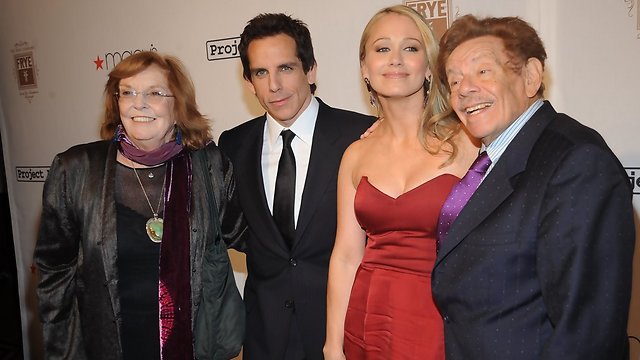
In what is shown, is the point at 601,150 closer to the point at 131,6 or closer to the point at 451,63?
the point at 451,63

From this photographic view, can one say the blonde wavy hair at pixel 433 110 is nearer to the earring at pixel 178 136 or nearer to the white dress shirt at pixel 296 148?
the white dress shirt at pixel 296 148

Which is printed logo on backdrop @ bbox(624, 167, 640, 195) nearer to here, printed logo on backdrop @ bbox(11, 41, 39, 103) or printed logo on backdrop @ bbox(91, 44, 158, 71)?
printed logo on backdrop @ bbox(91, 44, 158, 71)

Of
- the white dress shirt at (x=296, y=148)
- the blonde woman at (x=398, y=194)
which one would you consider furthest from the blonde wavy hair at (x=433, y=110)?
the white dress shirt at (x=296, y=148)

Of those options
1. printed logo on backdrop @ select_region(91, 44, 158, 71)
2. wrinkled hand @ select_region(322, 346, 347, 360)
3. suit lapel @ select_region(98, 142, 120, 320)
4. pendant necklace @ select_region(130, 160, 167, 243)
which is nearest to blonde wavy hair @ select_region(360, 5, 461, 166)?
wrinkled hand @ select_region(322, 346, 347, 360)

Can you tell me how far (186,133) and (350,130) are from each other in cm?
66

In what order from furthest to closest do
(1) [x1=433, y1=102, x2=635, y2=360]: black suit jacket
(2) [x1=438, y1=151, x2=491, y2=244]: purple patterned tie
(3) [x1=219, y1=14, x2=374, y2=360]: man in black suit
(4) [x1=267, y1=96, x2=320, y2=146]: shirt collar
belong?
(4) [x1=267, y1=96, x2=320, y2=146]: shirt collar → (3) [x1=219, y1=14, x2=374, y2=360]: man in black suit → (2) [x1=438, y1=151, x2=491, y2=244]: purple patterned tie → (1) [x1=433, y1=102, x2=635, y2=360]: black suit jacket

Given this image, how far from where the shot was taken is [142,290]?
2.12 m

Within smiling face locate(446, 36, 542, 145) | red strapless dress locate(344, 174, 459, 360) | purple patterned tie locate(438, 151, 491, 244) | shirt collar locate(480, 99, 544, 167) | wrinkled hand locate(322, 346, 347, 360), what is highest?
smiling face locate(446, 36, 542, 145)

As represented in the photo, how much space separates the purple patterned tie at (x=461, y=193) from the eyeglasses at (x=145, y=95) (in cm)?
117

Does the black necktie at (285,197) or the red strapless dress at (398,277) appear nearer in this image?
the red strapless dress at (398,277)

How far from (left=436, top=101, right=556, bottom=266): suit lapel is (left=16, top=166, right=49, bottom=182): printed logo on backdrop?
380 cm

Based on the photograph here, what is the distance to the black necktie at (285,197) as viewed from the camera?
7.02 feet

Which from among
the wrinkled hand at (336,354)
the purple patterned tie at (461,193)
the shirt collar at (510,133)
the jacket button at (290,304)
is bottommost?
the wrinkled hand at (336,354)

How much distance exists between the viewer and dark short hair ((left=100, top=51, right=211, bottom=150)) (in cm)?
213
